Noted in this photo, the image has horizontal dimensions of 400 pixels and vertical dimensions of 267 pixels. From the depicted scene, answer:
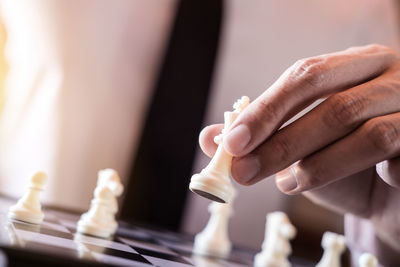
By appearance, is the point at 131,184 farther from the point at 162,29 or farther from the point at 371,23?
the point at 371,23

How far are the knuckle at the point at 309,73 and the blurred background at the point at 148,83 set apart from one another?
215 cm

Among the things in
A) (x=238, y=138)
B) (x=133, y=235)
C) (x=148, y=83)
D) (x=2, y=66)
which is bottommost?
(x=133, y=235)

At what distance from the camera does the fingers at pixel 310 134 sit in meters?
1.00

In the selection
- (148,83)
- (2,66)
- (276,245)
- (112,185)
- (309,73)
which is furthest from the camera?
(148,83)

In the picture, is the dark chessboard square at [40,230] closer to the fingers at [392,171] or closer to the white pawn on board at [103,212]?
the white pawn on board at [103,212]

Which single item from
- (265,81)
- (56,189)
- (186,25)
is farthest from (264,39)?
(56,189)

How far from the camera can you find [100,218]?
4.05ft

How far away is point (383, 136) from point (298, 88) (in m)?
0.21

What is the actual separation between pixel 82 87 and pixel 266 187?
182 centimetres

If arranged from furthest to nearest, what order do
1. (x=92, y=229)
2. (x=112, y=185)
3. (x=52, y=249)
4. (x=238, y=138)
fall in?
(x=112, y=185) < (x=92, y=229) < (x=238, y=138) < (x=52, y=249)

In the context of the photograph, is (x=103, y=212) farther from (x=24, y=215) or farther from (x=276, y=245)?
(x=276, y=245)

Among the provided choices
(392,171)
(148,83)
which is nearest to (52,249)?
(392,171)

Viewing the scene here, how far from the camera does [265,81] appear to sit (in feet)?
13.2

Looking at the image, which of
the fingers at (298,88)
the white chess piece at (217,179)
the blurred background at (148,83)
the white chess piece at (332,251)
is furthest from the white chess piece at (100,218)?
the blurred background at (148,83)
